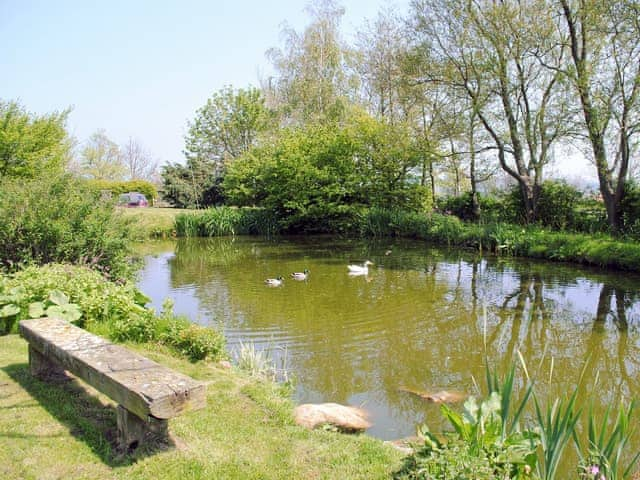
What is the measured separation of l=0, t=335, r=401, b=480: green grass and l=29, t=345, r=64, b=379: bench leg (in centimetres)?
9

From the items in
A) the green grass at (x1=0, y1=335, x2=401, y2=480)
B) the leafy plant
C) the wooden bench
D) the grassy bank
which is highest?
the grassy bank

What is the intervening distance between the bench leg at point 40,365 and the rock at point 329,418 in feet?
7.43

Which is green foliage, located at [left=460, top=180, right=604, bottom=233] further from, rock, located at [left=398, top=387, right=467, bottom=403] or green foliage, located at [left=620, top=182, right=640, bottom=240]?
rock, located at [left=398, top=387, right=467, bottom=403]

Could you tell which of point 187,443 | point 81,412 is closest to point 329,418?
point 187,443

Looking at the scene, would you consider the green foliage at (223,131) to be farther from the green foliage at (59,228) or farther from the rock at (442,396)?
the rock at (442,396)

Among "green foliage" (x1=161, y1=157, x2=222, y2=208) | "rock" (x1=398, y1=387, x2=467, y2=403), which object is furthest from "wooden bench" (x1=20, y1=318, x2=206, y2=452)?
"green foliage" (x1=161, y1=157, x2=222, y2=208)

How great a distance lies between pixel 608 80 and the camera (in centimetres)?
1473

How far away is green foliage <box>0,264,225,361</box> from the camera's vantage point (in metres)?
5.55

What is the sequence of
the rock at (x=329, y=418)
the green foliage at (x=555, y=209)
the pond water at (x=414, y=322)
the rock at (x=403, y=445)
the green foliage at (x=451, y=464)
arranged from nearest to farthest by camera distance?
the green foliage at (x=451, y=464) < the rock at (x=403, y=445) < the rock at (x=329, y=418) < the pond water at (x=414, y=322) < the green foliage at (x=555, y=209)

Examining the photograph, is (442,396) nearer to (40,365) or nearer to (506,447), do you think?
(506,447)

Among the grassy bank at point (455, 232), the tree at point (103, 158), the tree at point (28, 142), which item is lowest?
the grassy bank at point (455, 232)

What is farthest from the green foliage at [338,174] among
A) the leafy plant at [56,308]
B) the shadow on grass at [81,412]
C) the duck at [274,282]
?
the shadow on grass at [81,412]

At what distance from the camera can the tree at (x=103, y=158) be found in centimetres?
4359

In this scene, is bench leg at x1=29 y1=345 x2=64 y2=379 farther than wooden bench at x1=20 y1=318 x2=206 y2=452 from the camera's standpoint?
Yes
